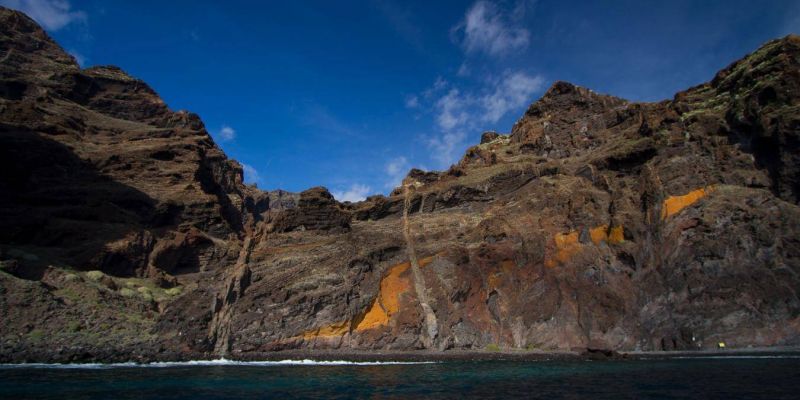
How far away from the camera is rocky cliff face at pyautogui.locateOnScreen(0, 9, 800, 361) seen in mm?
64812

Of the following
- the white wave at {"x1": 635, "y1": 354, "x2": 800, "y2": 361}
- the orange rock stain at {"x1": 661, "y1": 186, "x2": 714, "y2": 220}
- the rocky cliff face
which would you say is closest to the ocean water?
the white wave at {"x1": 635, "y1": 354, "x2": 800, "y2": 361}

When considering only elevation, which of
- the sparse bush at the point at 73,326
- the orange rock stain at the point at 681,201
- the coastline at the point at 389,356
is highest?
the orange rock stain at the point at 681,201

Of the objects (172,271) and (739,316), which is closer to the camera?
(739,316)

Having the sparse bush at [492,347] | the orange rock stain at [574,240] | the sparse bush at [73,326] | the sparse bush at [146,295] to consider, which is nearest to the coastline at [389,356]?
the sparse bush at [492,347]

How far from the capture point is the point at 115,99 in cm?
14688

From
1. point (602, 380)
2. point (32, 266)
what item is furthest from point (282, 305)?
point (602, 380)

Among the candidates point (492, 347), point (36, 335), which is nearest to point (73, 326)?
point (36, 335)

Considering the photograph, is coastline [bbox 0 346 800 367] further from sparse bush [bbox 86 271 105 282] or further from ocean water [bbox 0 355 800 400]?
sparse bush [bbox 86 271 105 282]

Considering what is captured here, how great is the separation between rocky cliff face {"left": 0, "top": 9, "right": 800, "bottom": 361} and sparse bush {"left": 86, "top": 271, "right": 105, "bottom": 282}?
0.75m

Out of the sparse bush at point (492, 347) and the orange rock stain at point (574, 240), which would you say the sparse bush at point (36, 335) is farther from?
the orange rock stain at point (574, 240)

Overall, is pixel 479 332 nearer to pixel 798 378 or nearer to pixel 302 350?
pixel 302 350

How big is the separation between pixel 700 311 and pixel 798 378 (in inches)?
1209

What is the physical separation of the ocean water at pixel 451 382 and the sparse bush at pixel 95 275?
3053 centimetres

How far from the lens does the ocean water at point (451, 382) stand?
31.1 metres
